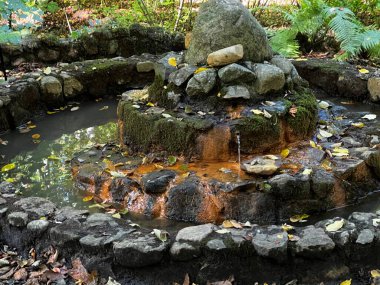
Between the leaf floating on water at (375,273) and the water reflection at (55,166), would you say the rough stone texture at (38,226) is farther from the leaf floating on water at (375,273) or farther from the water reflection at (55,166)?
the leaf floating on water at (375,273)

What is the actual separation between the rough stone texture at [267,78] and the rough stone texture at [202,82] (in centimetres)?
43

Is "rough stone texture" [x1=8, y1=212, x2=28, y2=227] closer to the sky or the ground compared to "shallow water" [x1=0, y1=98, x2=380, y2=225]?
closer to the sky

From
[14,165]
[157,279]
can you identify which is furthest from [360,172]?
[14,165]

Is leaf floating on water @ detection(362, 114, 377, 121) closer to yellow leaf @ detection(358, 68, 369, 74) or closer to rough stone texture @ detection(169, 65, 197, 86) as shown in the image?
yellow leaf @ detection(358, 68, 369, 74)

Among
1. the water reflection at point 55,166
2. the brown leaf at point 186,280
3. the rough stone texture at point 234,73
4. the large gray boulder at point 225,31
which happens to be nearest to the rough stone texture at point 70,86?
the water reflection at point 55,166

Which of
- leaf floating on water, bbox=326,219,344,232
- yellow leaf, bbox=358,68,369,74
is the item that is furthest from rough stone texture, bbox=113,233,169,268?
yellow leaf, bbox=358,68,369,74

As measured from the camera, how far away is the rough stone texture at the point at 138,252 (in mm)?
3129

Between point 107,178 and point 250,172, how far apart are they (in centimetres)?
131

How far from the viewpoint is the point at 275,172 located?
13.1 ft

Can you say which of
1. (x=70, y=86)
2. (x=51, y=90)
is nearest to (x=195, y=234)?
(x=51, y=90)

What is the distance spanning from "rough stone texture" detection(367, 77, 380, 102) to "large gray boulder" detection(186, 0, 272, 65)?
2.10 meters

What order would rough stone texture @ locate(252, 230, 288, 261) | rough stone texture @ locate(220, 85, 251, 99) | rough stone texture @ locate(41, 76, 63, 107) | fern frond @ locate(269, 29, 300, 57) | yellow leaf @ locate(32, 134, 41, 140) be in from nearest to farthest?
1. rough stone texture @ locate(252, 230, 288, 261)
2. rough stone texture @ locate(220, 85, 251, 99)
3. yellow leaf @ locate(32, 134, 41, 140)
4. rough stone texture @ locate(41, 76, 63, 107)
5. fern frond @ locate(269, 29, 300, 57)

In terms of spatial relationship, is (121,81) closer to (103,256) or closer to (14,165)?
(14,165)

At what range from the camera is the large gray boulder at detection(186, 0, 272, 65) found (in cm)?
469
